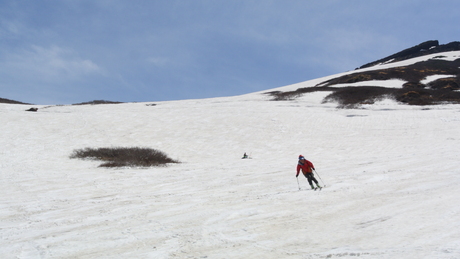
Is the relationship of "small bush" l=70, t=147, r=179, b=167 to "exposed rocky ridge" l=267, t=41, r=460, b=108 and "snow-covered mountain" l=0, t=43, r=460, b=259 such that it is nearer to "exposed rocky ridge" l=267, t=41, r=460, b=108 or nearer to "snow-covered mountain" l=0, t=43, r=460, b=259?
"snow-covered mountain" l=0, t=43, r=460, b=259

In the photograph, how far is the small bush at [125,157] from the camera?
16750 millimetres

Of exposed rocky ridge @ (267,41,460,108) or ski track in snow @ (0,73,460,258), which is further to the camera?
exposed rocky ridge @ (267,41,460,108)

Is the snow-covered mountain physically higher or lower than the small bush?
lower

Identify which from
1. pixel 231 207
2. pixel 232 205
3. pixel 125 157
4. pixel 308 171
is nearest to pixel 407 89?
pixel 308 171

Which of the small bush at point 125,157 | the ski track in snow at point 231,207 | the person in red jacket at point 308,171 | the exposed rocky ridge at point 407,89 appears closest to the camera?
the ski track in snow at point 231,207

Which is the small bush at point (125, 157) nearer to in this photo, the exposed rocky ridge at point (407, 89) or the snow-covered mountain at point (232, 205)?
the snow-covered mountain at point (232, 205)

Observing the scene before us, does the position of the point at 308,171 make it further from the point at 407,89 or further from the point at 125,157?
the point at 407,89

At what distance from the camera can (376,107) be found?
1464 inches

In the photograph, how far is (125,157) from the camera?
17.7 meters

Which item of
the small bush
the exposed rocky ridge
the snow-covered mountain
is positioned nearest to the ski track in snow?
the snow-covered mountain

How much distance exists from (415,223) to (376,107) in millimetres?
34509

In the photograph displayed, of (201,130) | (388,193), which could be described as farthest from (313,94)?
(388,193)

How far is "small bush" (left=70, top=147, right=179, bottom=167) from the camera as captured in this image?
55.0 feet

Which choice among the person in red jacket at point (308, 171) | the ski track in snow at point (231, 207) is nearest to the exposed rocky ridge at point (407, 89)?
the ski track in snow at point (231, 207)
